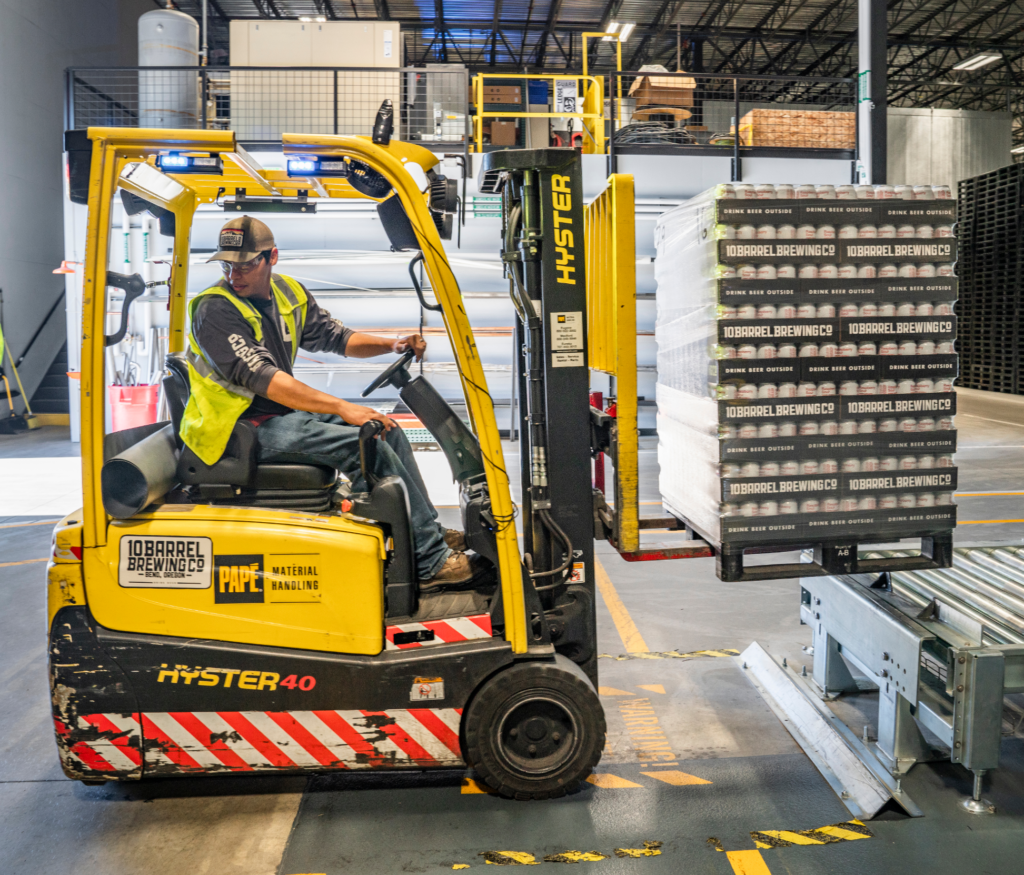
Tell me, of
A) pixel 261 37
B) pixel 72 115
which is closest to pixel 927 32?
pixel 261 37

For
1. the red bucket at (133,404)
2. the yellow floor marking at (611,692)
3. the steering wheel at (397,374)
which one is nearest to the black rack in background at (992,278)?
the red bucket at (133,404)

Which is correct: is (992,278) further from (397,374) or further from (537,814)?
(537,814)

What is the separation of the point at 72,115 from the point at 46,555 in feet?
26.0

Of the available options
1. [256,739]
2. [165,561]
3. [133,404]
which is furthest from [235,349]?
[133,404]

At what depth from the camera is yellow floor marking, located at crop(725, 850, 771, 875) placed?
9.55 feet

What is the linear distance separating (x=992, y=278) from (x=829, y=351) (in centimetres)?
2047

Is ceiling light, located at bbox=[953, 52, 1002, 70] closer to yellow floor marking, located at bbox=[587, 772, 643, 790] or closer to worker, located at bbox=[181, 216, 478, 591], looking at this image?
worker, located at bbox=[181, 216, 478, 591]

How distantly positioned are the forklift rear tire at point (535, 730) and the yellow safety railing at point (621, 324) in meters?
0.62

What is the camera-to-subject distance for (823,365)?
3.28 meters

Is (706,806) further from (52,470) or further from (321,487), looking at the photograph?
(52,470)

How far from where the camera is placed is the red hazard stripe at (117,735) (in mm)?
3164

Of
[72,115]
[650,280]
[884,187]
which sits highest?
[72,115]

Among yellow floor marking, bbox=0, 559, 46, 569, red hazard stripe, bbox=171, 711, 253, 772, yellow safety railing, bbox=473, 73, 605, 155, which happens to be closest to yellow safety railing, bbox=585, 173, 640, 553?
red hazard stripe, bbox=171, 711, 253, 772

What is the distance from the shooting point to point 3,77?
15047 mm
